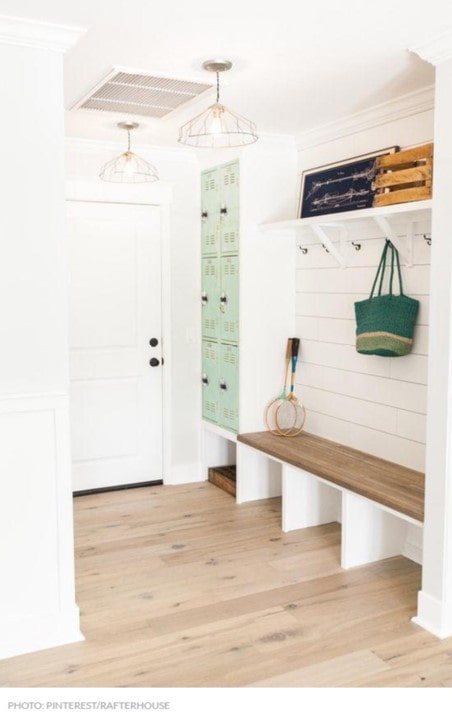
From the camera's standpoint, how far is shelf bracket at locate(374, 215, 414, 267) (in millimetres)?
3579

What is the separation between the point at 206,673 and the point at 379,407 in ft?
5.94

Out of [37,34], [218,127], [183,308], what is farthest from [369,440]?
[37,34]

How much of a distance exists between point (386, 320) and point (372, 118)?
1133mm

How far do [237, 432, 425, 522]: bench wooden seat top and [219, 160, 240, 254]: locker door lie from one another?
1.25 m

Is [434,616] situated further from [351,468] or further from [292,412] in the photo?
[292,412]

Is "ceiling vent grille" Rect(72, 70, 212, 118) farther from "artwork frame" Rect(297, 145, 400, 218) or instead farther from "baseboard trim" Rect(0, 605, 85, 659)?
"baseboard trim" Rect(0, 605, 85, 659)

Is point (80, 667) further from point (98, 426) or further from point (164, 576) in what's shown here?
point (98, 426)

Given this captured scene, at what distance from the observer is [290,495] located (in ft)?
13.6

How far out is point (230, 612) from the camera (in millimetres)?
3191

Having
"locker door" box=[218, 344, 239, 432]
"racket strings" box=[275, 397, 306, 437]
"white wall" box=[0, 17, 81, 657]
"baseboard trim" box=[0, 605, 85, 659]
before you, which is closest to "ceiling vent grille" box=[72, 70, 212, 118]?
"white wall" box=[0, 17, 81, 657]

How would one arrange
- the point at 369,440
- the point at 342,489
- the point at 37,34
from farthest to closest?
1. the point at 369,440
2. the point at 342,489
3. the point at 37,34

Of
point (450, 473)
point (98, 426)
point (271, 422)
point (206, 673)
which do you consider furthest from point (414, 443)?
point (98, 426)

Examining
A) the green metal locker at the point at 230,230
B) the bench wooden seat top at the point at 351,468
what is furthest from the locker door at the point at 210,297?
the bench wooden seat top at the point at 351,468

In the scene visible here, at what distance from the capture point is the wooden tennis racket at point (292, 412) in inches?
181
